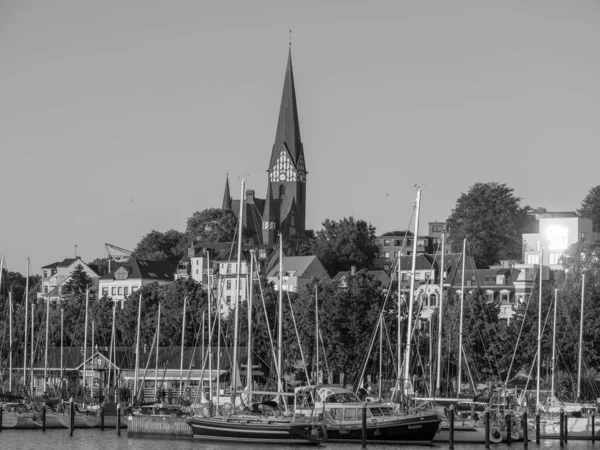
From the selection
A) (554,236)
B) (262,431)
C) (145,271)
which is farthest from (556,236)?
(262,431)

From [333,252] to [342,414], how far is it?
419 feet

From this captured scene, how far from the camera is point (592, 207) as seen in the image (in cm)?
18750

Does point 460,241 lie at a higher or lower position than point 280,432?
higher

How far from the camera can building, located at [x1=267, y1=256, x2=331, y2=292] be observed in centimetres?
18265

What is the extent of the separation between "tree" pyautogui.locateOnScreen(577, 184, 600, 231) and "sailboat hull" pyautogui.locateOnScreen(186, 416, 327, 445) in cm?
12436

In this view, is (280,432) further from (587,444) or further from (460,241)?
(460,241)

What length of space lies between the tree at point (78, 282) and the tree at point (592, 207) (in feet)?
248

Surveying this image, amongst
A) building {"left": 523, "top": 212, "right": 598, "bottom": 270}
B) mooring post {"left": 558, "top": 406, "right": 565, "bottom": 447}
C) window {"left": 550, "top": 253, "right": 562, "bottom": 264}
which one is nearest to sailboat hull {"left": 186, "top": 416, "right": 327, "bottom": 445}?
mooring post {"left": 558, "top": 406, "right": 565, "bottom": 447}

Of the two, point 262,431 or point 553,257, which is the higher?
point 553,257

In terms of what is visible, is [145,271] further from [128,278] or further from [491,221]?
[491,221]

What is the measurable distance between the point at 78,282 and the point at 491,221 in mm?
63004

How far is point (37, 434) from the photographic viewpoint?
82.6 m

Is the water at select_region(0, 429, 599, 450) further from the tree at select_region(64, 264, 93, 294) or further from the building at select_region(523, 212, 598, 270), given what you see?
the tree at select_region(64, 264, 93, 294)

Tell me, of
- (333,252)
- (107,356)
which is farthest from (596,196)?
(107,356)
